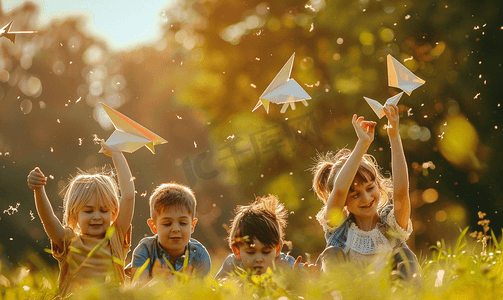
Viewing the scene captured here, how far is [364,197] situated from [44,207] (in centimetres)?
200

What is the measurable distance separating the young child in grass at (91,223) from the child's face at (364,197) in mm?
1420

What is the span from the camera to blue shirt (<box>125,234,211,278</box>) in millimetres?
3367

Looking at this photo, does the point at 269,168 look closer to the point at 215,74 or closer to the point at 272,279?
the point at 215,74

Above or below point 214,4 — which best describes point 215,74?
below

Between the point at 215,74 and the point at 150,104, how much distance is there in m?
3.22

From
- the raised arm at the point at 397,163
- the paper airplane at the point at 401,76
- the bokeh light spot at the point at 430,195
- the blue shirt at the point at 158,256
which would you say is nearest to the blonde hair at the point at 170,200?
the blue shirt at the point at 158,256

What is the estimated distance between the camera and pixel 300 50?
8672 millimetres

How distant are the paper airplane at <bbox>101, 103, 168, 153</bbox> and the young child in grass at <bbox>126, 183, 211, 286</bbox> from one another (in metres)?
0.46

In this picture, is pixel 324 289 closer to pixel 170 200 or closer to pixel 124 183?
pixel 124 183

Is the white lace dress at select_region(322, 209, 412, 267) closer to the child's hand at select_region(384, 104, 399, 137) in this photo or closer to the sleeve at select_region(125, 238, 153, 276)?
the child's hand at select_region(384, 104, 399, 137)

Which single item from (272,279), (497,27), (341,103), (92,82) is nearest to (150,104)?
(92,82)

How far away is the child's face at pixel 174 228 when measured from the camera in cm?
337

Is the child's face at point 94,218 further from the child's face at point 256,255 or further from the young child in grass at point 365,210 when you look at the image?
the young child in grass at point 365,210

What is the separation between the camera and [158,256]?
11.2 ft
